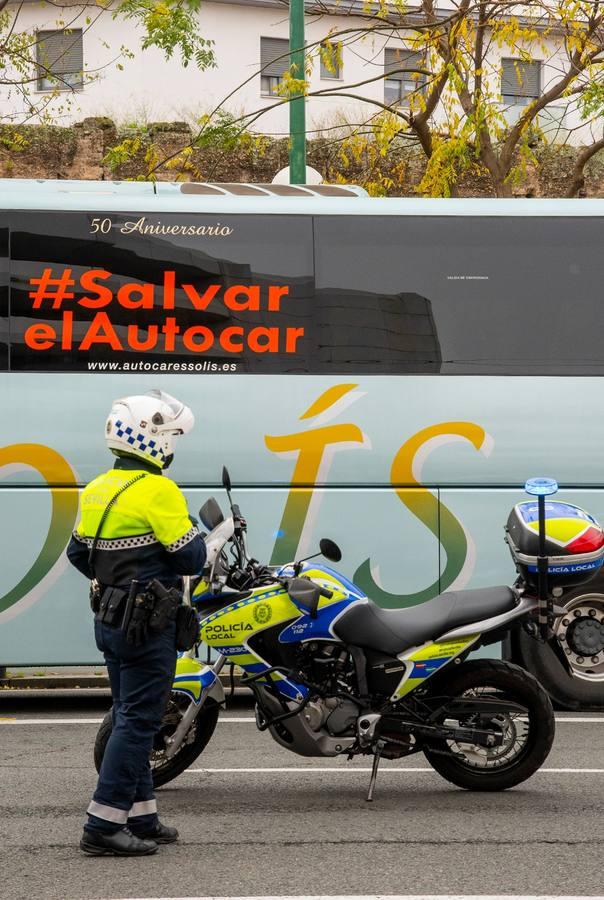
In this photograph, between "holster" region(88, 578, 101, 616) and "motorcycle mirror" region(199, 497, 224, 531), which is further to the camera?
"motorcycle mirror" region(199, 497, 224, 531)

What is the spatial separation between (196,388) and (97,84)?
25.5m

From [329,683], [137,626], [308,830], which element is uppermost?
[137,626]

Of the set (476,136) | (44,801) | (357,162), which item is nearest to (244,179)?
(357,162)

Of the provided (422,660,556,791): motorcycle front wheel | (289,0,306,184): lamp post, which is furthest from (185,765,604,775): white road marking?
(289,0,306,184): lamp post

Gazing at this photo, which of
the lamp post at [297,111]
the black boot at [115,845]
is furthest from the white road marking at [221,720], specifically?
the lamp post at [297,111]

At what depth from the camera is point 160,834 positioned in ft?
18.0

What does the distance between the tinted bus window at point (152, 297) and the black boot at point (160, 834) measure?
13.3 ft

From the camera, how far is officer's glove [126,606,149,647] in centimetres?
524

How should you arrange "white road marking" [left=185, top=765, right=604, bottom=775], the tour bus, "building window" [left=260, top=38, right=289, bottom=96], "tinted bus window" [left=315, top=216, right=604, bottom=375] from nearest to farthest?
1. "white road marking" [left=185, top=765, right=604, bottom=775]
2. the tour bus
3. "tinted bus window" [left=315, top=216, right=604, bottom=375]
4. "building window" [left=260, top=38, right=289, bottom=96]

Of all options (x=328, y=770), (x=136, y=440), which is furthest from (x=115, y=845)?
(x=328, y=770)

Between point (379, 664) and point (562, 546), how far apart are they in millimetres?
969

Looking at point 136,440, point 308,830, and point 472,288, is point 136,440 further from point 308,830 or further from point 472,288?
point 472,288

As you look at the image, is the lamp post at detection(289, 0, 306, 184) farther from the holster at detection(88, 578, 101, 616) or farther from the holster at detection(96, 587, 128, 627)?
the holster at detection(96, 587, 128, 627)

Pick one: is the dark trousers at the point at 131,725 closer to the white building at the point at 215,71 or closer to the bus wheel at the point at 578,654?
the bus wheel at the point at 578,654
